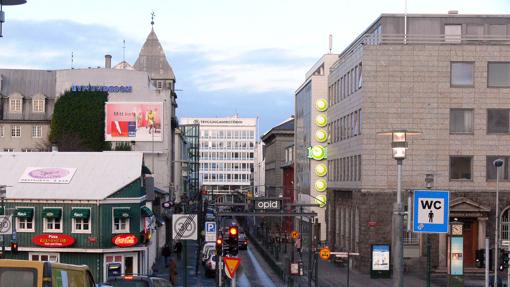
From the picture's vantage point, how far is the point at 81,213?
48.1 meters

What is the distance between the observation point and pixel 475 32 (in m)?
67.3

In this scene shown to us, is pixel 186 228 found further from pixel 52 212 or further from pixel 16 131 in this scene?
pixel 16 131

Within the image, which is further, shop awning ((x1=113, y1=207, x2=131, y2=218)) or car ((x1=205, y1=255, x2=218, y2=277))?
car ((x1=205, y1=255, x2=218, y2=277))

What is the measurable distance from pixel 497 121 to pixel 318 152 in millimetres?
25074

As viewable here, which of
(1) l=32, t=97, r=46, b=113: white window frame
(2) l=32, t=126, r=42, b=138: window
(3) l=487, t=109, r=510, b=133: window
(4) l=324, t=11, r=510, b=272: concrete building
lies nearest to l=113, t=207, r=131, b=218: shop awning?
(4) l=324, t=11, r=510, b=272: concrete building

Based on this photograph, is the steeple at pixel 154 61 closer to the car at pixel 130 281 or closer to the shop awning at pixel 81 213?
the shop awning at pixel 81 213

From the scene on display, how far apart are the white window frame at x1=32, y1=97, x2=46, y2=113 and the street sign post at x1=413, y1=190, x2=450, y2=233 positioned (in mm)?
74454

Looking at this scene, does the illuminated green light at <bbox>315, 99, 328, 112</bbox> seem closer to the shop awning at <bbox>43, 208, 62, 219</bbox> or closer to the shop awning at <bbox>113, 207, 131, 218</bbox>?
the shop awning at <bbox>113, 207, 131, 218</bbox>

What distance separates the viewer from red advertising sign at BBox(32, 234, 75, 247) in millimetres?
48531

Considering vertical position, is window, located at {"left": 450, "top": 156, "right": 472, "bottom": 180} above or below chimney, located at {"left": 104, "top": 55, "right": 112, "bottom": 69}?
below

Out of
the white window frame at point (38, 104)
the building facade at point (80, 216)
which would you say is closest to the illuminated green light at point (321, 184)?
the white window frame at point (38, 104)

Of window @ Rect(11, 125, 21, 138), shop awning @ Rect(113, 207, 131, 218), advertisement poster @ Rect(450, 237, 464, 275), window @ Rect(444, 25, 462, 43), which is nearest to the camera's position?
advertisement poster @ Rect(450, 237, 464, 275)

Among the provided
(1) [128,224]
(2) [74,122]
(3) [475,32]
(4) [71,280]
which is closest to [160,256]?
(2) [74,122]

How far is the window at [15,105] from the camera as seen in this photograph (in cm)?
9238
